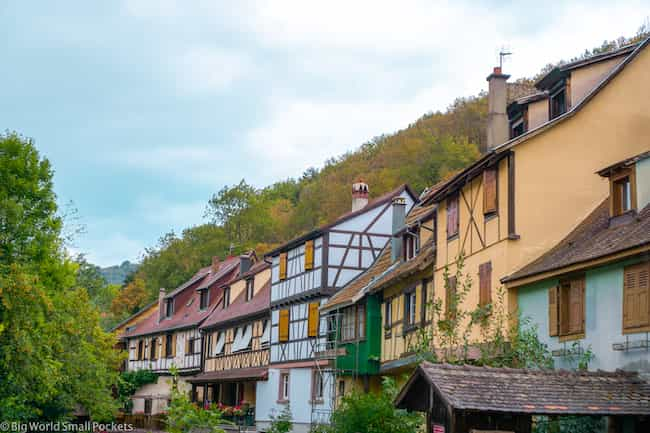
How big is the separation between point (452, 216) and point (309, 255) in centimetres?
1310

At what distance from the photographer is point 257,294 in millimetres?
47281

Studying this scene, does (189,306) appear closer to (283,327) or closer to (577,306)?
(283,327)

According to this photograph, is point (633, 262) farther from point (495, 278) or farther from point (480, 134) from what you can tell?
point (480, 134)

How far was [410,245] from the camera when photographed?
3209 centimetres

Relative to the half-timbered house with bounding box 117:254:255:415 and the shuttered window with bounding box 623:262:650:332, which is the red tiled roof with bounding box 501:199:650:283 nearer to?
the shuttered window with bounding box 623:262:650:332

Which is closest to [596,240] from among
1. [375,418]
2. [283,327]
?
[375,418]

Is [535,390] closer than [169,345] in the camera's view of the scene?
Yes

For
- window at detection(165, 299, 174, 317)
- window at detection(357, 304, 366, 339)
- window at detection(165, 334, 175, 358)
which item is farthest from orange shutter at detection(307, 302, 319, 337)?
window at detection(165, 299, 174, 317)

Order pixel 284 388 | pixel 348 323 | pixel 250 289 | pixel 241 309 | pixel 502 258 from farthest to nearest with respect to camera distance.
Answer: pixel 250 289 → pixel 241 309 → pixel 284 388 → pixel 348 323 → pixel 502 258

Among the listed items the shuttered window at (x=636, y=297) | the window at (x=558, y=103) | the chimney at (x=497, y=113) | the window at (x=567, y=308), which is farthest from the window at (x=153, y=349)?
the shuttered window at (x=636, y=297)

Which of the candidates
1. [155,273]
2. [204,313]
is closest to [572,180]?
[204,313]

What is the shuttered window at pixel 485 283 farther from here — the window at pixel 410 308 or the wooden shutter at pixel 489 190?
the window at pixel 410 308

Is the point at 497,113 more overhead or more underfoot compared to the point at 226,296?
more overhead

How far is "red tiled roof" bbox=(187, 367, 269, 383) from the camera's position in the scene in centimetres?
4187
